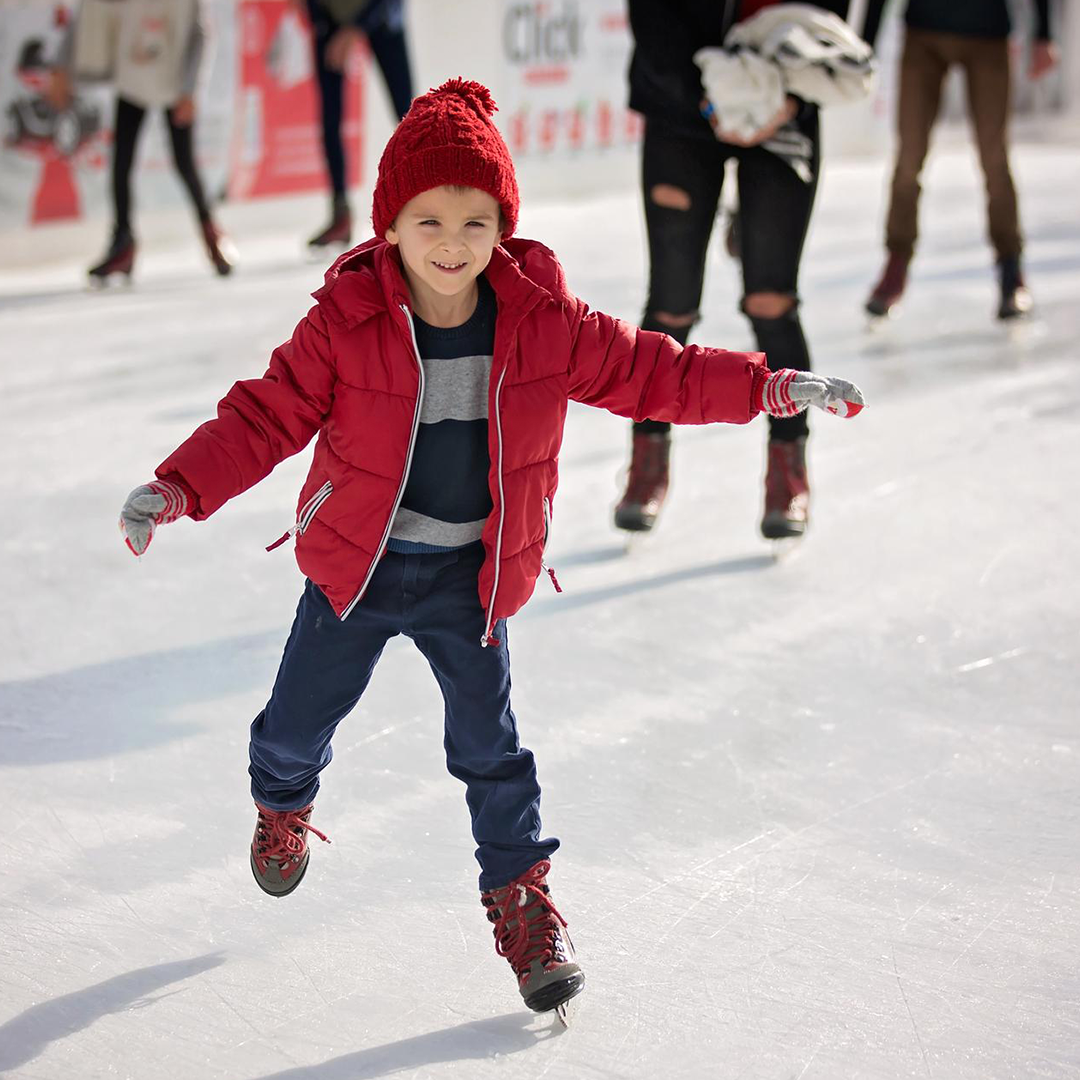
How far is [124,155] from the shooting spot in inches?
216

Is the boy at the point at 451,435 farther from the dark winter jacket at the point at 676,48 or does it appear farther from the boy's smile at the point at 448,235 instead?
the dark winter jacket at the point at 676,48

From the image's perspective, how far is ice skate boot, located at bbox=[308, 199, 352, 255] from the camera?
5934 mm

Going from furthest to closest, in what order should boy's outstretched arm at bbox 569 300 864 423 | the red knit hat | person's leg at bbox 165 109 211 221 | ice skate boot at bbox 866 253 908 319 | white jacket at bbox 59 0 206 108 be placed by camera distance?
person's leg at bbox 165 109 211 221, white jacket at bbox 59 0 206 108, ice skate boot at bbox 866 253 908 319, boy's outstretched arm at bbox 569 300 864 423, the red knit hat

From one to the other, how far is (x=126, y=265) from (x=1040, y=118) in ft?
25.7

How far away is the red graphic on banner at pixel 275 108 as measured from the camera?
6617 millimetres

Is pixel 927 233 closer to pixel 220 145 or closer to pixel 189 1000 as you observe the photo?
pixel 220 145

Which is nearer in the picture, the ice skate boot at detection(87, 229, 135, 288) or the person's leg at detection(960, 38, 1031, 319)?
the person's leg at detection(960, 38, 1031, 319)

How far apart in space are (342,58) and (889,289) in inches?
87.6

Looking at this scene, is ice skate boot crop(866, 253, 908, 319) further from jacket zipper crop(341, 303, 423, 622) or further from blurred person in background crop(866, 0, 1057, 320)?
jacket zipper crop(341, 303, 423, 622)

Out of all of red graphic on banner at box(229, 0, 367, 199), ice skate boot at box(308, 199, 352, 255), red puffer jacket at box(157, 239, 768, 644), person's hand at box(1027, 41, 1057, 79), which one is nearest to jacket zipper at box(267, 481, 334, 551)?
red puffer jacket at box(157, 239, 768, 644)

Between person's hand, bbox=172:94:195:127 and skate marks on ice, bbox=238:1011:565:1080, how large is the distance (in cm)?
456

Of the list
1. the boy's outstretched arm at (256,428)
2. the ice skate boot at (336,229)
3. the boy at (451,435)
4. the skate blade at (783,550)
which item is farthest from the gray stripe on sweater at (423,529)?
the ice skate boot at (336,229)

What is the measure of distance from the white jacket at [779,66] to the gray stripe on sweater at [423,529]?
131 cm

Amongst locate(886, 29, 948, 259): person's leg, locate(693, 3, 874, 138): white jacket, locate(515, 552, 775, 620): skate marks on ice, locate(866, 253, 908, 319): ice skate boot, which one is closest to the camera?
locate(693, 3, 874, 138): white jacket
